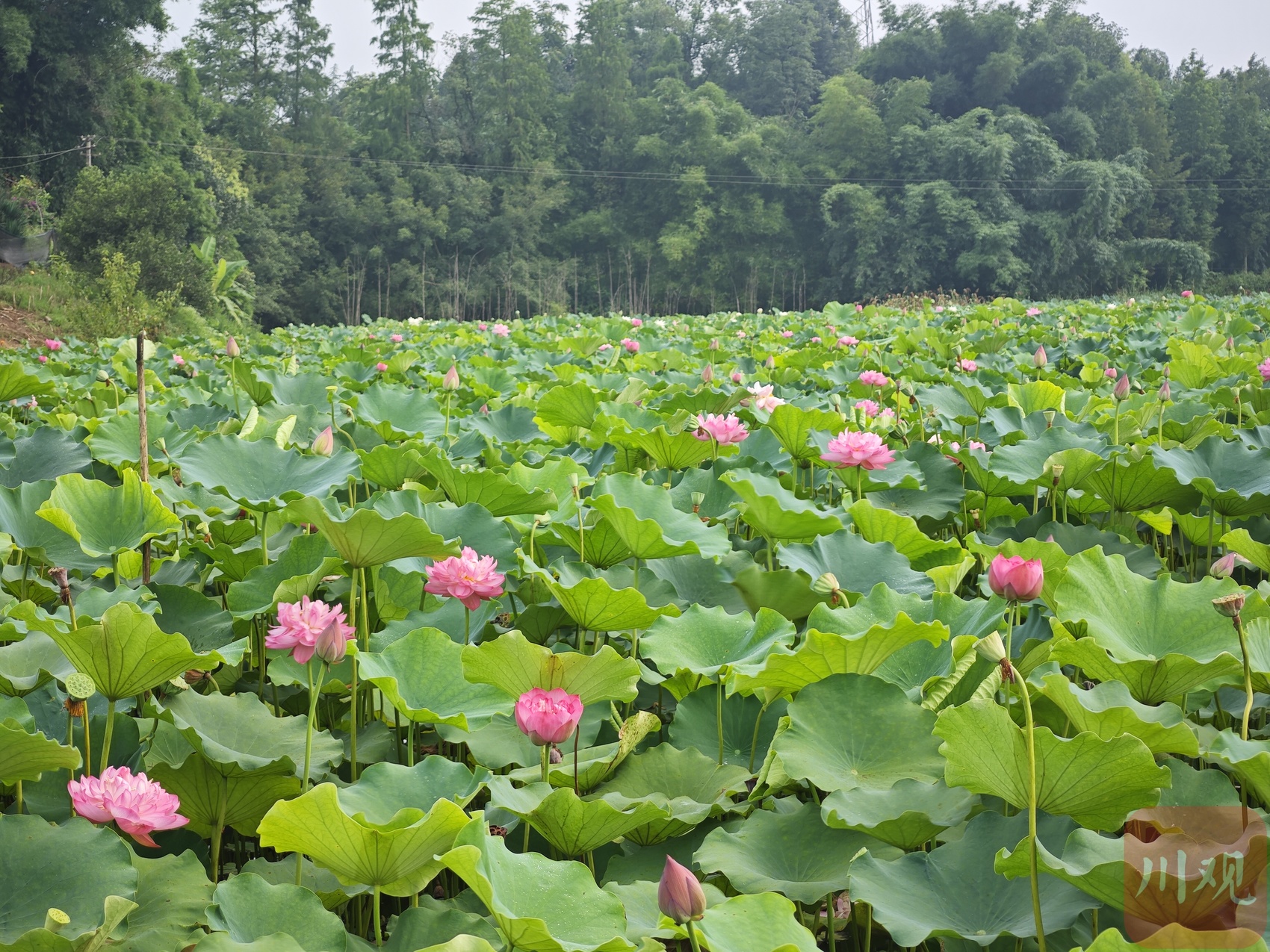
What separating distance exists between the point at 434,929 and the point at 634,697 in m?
0.26

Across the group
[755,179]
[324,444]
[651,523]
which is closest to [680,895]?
[651,523]

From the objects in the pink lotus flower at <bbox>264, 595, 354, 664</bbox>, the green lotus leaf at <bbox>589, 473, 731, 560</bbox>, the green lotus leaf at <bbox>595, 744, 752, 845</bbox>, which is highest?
the green lotus leaf at <bbox>589, 473, 731, 560</bbox>

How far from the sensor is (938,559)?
1.12m

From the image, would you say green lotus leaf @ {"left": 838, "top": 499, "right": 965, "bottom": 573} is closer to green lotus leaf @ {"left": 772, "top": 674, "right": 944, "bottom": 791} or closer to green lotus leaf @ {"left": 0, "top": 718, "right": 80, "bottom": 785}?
green lotus leaf @ {"left": 772, "top": 674, "right": 944, "bottom": 791}

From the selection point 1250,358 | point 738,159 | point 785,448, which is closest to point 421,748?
point 785,448

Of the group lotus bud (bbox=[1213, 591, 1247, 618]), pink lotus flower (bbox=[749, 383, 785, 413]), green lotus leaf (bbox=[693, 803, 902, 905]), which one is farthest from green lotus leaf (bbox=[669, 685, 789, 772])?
pink lotus flower (bbox=[749, 383, 785, 413])

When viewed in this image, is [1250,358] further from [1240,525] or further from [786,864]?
[786,864]

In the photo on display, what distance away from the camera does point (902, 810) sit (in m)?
0.64

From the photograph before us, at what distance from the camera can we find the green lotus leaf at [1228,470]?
47.7 inches

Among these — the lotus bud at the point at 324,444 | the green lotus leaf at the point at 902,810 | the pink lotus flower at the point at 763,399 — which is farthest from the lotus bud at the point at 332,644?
the pink lotus flower at the point at 763,399

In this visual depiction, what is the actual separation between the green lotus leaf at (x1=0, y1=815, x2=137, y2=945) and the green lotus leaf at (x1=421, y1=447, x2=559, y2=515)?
62 centimetres

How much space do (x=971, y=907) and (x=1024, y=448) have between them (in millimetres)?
944

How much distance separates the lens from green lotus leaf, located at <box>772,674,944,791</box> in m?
0.71

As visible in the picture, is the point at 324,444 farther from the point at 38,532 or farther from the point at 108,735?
the point at 108,735
